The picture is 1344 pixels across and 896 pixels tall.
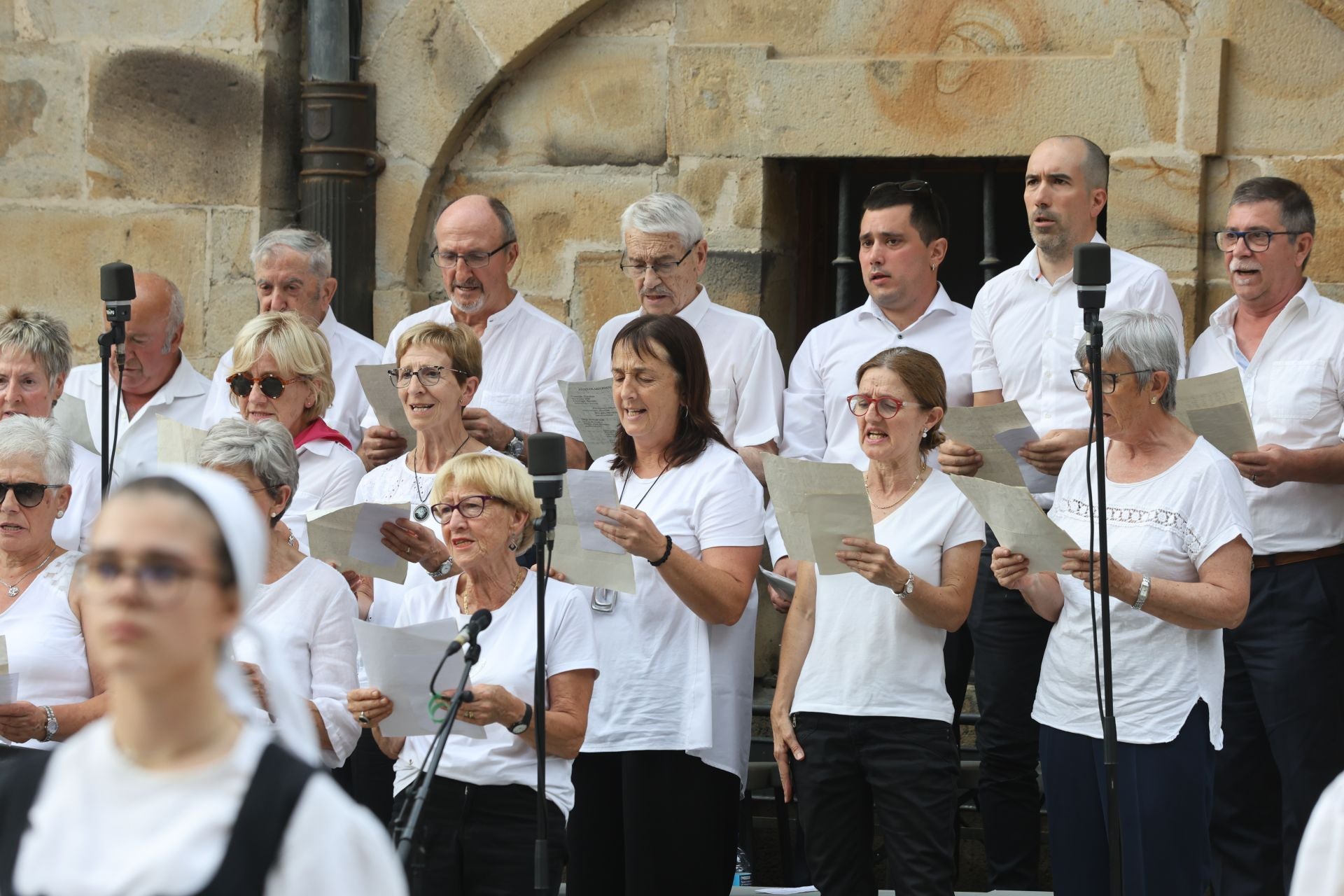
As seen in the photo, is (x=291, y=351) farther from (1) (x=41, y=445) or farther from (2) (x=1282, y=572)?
(2) (x=1282, y=572)

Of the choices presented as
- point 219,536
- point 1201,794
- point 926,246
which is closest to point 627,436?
point 926,246

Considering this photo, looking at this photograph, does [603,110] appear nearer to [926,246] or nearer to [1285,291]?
[926,246]

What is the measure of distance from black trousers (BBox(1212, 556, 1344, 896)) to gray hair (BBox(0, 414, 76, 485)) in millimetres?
3060

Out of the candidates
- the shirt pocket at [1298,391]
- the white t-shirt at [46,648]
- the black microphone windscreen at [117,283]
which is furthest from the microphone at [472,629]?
the shirt pocket at [1298,391]

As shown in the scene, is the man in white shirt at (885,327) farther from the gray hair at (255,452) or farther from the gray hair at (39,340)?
the gray hair at (39,340)

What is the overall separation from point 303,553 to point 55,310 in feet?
9.28

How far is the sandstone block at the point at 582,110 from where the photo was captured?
6.36 m

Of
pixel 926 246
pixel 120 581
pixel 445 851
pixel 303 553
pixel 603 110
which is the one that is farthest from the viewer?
pixel 603 110

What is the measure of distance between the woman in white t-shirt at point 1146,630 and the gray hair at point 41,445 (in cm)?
222

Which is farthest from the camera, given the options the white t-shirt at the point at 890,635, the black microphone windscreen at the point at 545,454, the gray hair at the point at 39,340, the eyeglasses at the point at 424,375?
the gray hair at the point at 39,340

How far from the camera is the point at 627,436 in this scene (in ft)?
15.3

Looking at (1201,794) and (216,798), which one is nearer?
(216,798)

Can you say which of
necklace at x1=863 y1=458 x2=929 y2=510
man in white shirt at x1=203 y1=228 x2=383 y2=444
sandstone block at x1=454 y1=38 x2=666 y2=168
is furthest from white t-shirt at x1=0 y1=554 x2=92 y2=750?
sandstone block at x1=454 y1=38 x2=666 y2=168

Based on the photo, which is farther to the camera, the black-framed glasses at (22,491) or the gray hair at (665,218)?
the gray hair at (665,218)
